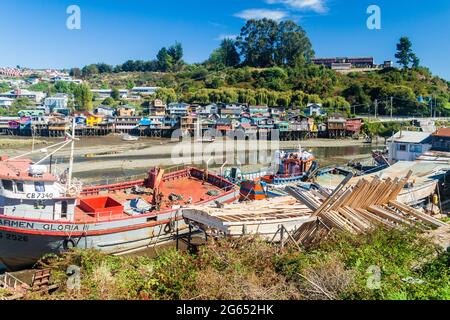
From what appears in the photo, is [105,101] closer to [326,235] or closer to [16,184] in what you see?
[16,184]

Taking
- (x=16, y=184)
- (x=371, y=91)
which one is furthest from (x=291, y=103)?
(x=16, y=184)

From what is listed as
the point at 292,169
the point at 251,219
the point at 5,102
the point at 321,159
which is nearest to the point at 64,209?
the point at 251,219

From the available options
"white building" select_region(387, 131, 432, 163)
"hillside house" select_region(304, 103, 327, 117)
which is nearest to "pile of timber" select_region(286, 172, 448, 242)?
"white building" select_region(387, 131, 432, 163)

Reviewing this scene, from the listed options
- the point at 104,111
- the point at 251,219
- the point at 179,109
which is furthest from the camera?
the point at 104,111

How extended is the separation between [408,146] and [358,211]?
22767mm

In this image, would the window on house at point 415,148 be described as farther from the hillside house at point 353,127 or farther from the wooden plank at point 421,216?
the hillside house at point 353,127

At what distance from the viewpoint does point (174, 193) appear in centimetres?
2209

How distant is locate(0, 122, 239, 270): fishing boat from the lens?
630 inches

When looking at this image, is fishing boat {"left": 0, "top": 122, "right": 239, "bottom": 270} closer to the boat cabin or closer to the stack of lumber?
the boat cabin

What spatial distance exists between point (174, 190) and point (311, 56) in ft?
353

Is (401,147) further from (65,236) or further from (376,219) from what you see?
(65,236)

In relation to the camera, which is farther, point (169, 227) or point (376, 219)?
point (169, 227)

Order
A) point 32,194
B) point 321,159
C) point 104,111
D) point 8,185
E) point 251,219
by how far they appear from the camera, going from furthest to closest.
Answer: point 104,111 → point 321,159 → point 32,194 → point 8,185 → point 251,219

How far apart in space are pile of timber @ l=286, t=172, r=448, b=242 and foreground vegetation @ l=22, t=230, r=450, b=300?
72 cm
